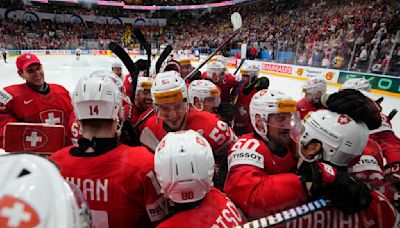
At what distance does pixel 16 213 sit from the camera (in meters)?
0.58

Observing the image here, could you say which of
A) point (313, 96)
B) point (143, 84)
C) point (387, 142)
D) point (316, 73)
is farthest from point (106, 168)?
point (316, 73)

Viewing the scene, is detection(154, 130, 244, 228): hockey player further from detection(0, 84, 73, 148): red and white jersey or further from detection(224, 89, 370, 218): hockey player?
detection(0, 84, 73, 148): red and white jersey

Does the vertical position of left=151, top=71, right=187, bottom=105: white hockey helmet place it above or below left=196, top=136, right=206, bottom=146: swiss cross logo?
above

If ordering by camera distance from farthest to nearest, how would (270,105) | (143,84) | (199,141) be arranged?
(143,84), (270,105), (199,141)

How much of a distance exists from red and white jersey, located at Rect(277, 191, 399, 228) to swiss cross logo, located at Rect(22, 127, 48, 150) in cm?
194

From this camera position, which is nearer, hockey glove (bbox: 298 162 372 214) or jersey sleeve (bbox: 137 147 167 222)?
hockey glove (bbox: 298 162 372 214)

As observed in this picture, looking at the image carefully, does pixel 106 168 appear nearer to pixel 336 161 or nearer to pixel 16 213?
pixel 16 213

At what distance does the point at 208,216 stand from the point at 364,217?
704 mm

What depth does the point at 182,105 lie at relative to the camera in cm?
227

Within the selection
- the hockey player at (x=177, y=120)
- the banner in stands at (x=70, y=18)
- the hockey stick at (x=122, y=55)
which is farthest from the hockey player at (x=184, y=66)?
the banner in stands at (x=70, y=18)

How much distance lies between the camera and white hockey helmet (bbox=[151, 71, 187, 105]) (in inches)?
83.7

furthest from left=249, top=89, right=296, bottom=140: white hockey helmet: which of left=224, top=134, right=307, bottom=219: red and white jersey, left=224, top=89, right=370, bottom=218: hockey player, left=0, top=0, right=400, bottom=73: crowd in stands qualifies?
left=0, top=0, right=400, bottom=73: crowd in stands

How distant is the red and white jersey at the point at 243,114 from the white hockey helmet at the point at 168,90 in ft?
6.16

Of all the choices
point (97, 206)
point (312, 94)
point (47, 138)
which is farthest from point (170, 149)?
point (312, 94)
